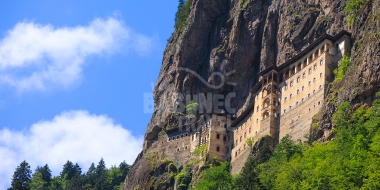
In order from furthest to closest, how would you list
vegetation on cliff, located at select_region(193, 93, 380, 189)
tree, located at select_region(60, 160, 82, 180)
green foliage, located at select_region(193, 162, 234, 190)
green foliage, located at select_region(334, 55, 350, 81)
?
1. tree, located at select_region(60, 160, 82, 180)
2. green foliage, located at select_region(193, 162, 234, 190)
3. green foliage, located at select_region(334, 55, 350, 81)
4. vegetation on cliff, located at select_region(193, 93, 380, 189)

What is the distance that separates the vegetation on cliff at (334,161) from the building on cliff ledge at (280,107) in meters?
4.63

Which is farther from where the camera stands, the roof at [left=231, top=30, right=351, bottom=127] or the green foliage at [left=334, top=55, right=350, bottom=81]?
the roof at [left=231, top=30, right=351, bottom=127]

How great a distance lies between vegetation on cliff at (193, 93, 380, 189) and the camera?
5619 cm

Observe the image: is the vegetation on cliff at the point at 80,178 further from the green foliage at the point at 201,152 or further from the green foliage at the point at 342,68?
the green foliage at the point at 342,68

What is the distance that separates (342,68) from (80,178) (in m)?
64.4

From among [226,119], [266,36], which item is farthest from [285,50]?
[226,119]

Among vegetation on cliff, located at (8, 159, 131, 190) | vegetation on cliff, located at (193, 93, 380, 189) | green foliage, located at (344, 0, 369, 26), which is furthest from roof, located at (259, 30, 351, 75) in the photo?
vegetation on cliff, located at (8, 159, 131, 190)

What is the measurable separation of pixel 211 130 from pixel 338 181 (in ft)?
126

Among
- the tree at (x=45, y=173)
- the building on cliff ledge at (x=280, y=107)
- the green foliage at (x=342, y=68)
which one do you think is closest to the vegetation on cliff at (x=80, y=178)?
the tree at (x=45, y=173)

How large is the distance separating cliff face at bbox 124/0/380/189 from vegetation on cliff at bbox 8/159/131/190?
1691cm

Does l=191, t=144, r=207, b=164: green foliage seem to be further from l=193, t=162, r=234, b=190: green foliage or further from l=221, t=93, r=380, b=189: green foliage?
l=221, t=93, r=380, b=189: green foliage

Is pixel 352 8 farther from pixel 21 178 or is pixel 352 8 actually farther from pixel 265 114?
pixel 21 178

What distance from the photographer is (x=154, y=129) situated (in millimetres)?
107000

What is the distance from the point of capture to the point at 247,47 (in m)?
98.8
